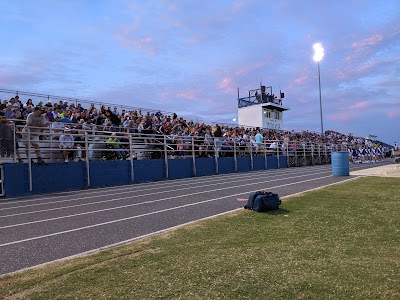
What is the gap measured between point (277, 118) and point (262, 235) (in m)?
45.8

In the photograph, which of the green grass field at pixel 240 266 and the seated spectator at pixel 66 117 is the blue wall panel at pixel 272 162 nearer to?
the seated spectator at pixel 66 117

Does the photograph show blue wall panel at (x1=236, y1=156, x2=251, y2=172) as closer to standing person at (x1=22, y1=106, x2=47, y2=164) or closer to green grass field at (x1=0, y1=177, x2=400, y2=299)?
standing person at (x1=22, y1=106, x2=47, y2=164)

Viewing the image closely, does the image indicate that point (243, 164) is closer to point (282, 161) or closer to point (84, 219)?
point (282, 161)

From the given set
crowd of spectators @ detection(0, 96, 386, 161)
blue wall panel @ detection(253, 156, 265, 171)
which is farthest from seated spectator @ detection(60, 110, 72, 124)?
blue wall panel @ detection(253, 156, 265, 171)

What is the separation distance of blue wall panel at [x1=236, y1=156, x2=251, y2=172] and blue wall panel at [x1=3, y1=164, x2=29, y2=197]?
14350 mm

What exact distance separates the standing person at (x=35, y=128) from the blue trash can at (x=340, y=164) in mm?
12727

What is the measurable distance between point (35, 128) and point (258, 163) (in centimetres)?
1686

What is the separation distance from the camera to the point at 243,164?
24688mm

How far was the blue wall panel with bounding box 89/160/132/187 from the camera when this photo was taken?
14.8 m

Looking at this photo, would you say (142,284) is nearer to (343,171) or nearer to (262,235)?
(262,235)

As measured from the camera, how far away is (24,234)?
6363mm

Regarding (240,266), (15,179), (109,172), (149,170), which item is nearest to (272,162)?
(149,170)

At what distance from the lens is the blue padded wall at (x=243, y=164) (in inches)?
952

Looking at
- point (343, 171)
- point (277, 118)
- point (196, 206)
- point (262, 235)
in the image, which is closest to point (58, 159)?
point (196, 206)
